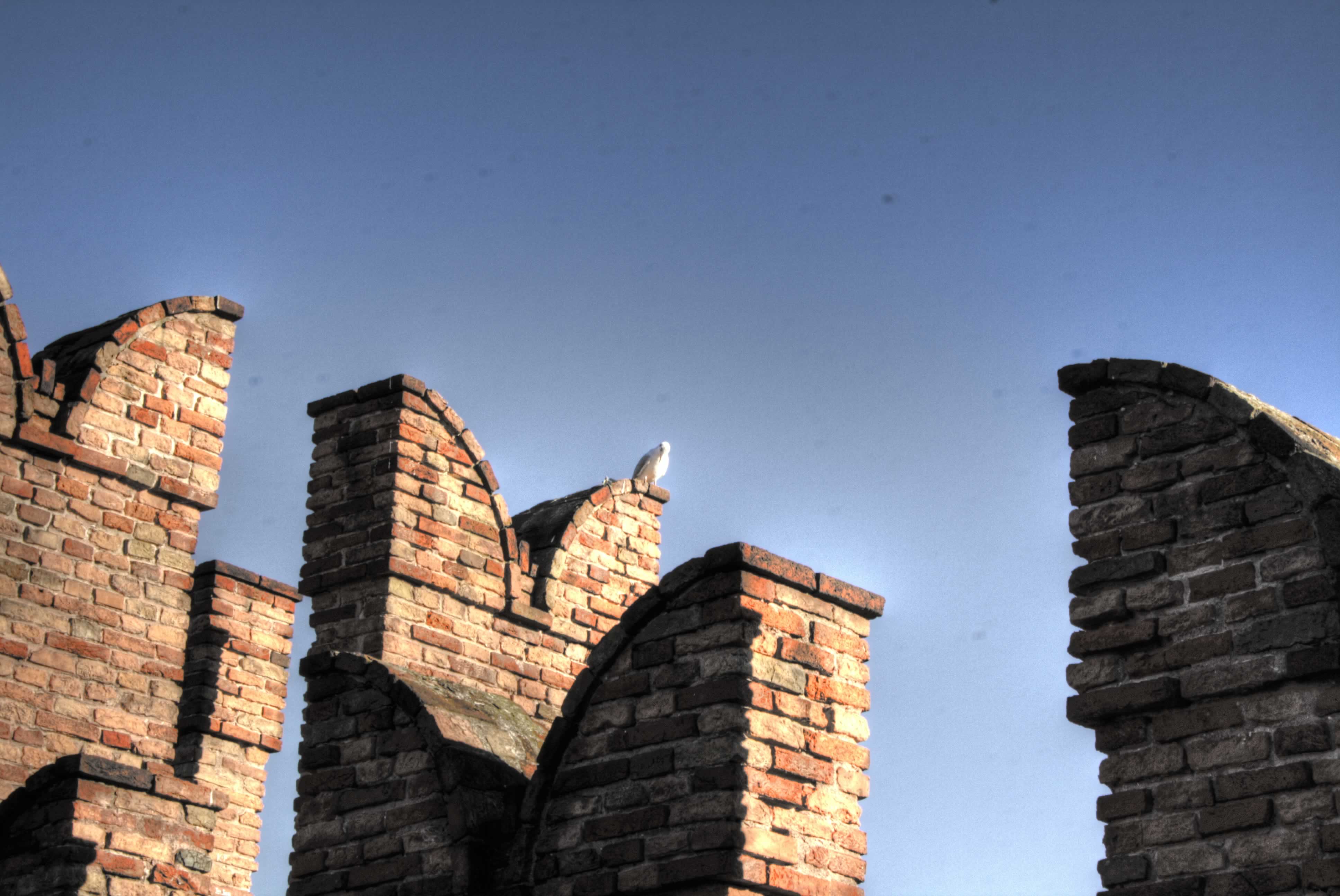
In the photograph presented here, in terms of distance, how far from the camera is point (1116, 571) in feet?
15.1

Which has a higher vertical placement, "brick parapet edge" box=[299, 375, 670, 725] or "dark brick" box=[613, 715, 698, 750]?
"brick parapet edge" box=[299, 375, 670, 725]

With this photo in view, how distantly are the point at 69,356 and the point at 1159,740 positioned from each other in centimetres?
494

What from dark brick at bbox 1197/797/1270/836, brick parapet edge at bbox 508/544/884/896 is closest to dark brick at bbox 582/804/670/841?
brick parapet edge at bbox 508/544/884/896

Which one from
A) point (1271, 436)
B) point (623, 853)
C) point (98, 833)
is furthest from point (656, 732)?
point (98, 833)

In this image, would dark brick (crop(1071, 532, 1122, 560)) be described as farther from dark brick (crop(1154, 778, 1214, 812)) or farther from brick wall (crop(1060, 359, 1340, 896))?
dark brick (crop(1154, 778, 1214, 812))

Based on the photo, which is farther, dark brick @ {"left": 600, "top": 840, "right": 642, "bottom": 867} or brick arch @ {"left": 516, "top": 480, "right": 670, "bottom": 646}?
brick arch @ {"left": 516, "top": 480, "right": 670, "bottom": 646}

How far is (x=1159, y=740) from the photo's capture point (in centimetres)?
437

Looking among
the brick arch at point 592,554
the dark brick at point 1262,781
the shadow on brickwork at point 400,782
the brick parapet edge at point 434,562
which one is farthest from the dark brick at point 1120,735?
the brick arch at point 592,554

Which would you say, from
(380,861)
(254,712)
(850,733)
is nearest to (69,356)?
(254,712)

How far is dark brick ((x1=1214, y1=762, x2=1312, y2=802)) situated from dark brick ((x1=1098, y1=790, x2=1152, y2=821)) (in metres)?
0.21

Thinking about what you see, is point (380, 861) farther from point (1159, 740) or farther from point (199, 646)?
point (199, 646)

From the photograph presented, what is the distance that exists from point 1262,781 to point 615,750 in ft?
6.14

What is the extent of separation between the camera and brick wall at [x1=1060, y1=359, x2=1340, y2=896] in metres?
4.09

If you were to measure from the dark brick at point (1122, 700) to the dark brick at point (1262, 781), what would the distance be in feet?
0.89
